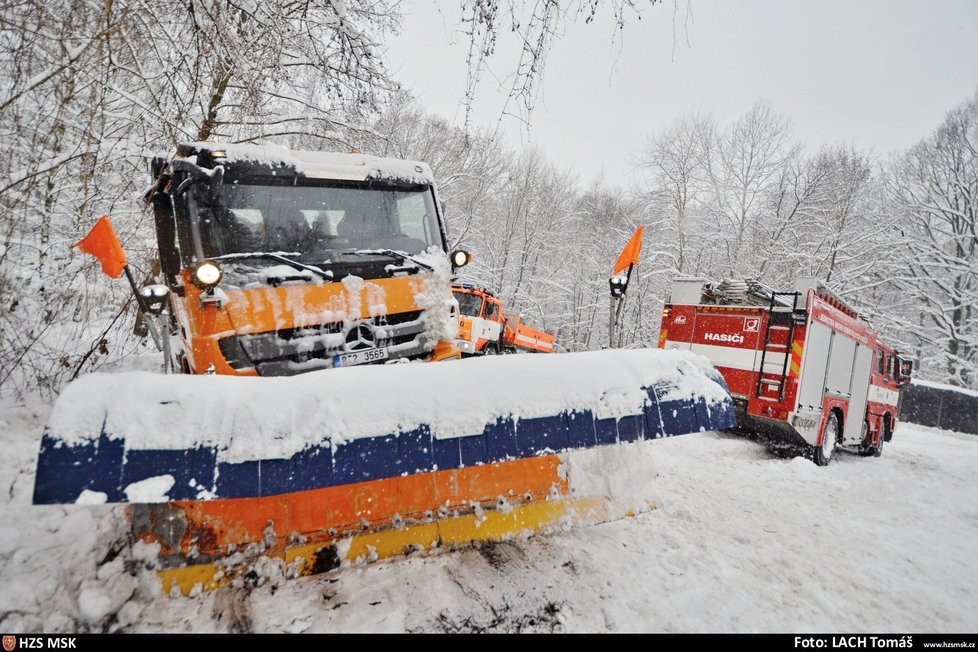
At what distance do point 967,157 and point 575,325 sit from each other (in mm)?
19429

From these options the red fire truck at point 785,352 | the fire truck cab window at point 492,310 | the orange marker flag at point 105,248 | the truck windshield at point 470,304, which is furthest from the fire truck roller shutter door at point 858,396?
the orange marker flag at point 105,248

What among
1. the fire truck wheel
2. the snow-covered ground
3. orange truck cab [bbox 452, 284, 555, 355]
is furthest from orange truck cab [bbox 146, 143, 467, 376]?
orange truck cab [bbox 452, 284, 555, 355]

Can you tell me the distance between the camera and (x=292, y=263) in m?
3.34

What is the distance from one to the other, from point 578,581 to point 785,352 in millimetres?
5905

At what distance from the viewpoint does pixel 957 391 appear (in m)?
15.6

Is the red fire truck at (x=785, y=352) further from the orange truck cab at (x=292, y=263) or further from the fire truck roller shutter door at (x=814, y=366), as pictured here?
the orange truck cab at (x=292, y=263)

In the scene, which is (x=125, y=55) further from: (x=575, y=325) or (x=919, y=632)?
(x=575, y=325)

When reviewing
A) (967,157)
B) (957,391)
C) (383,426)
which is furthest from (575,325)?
(383,426)

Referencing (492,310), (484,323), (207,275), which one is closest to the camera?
(207,275)

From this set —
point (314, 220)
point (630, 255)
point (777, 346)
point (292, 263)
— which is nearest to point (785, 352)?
point (777, 346)

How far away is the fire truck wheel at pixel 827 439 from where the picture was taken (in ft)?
24.1

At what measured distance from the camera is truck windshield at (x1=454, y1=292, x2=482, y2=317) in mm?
14352

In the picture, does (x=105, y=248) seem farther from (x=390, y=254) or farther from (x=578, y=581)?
(x=578, y=581)
